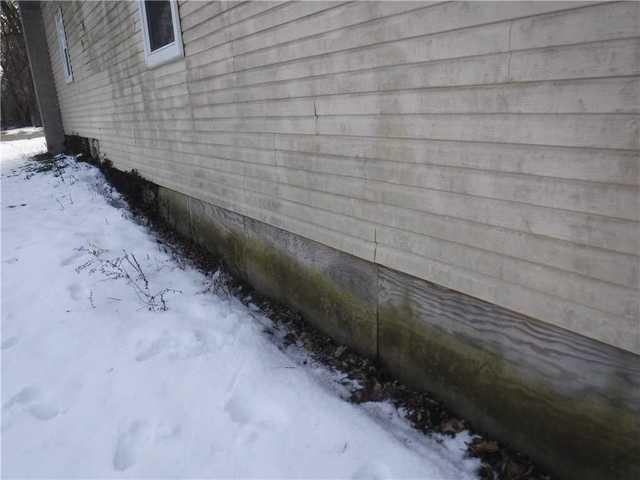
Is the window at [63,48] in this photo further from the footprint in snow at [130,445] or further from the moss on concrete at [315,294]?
the footprint in snow at [130,445]

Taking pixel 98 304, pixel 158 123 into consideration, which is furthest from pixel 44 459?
pixel 158 123

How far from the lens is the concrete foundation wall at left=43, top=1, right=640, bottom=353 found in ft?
5.73

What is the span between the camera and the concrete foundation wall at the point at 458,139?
1.75m

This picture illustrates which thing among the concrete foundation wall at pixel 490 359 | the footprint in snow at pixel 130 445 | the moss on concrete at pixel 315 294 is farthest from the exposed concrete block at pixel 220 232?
the footprint in snow at pixel 130 445

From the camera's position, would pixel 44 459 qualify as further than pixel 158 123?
No

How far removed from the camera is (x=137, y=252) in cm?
536

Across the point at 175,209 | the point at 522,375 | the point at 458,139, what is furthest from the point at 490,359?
the point at 175,209

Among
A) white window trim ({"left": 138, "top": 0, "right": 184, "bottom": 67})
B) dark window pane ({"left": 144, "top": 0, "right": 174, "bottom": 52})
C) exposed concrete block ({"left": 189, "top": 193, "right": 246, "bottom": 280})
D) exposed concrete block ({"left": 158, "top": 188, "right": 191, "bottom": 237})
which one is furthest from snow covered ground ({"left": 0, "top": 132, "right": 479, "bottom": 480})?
dark window pane ({"left": 144, "top": 0, "right": 174, "bottom": 52})

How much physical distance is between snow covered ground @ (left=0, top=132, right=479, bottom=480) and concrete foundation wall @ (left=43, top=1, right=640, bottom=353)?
939 millimetres

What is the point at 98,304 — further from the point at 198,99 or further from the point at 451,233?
the point at 451,233

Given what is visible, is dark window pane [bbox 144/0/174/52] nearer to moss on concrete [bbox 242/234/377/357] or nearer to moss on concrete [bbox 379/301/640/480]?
moss on concrete [bbox 242/234/377/357]

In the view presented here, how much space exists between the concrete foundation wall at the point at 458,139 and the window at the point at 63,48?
980cm

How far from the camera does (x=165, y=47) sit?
5.31 m

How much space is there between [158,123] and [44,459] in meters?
4.71
